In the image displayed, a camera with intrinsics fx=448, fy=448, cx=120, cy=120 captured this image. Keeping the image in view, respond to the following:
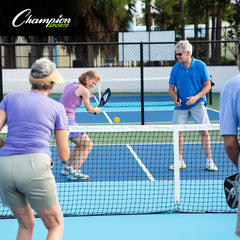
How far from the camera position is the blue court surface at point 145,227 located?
4098mm

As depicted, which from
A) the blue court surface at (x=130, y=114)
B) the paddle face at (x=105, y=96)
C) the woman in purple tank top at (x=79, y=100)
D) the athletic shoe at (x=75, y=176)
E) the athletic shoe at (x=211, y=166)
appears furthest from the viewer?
the blue court surface at (x=130, y=114)

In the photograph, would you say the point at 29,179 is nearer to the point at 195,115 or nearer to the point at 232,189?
the point at 232,189

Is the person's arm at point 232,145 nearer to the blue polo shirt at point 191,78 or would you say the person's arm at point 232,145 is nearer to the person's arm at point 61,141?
the person's arm at point 61,141

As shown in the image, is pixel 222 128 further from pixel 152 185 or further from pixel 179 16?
pixel 179 16

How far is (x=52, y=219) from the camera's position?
9.62 ft

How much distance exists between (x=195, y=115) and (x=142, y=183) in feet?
4.21

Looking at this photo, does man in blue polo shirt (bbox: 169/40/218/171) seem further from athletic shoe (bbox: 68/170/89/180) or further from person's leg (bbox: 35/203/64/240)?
person's leg (bbox: 35/203/64/240)

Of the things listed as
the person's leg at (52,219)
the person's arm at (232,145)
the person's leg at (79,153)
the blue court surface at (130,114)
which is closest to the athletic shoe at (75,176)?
the person's leg at (79,153)

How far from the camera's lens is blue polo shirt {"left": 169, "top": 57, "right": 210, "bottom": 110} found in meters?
6.26

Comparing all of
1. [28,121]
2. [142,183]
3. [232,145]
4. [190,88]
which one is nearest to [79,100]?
[142,183]

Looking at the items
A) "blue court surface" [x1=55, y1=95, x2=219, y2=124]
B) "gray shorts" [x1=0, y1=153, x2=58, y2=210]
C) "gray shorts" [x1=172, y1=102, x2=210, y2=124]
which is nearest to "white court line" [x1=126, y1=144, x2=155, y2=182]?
"gray shorts" [x1=172, y1=102, x2=210, y2=124]

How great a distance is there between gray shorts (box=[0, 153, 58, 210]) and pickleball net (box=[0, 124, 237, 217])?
73.4 inches

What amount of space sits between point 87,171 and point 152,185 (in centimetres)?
128

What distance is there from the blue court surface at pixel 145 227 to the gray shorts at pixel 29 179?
51.0 inches
